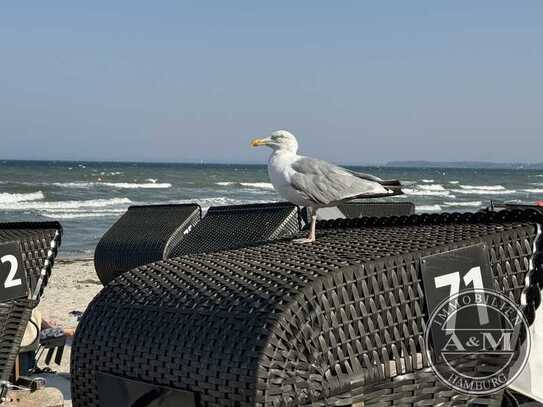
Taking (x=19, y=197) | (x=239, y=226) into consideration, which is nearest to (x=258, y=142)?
(x=239, y=226)

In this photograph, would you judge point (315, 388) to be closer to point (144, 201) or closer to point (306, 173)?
point (306, 173)

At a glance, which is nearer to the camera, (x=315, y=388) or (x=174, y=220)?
(x=315, y=388)

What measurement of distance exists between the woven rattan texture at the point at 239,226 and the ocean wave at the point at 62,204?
75.7 ft

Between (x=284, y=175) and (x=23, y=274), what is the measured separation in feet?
3.52

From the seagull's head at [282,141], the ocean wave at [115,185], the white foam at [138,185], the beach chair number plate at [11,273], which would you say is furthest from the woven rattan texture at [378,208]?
the white foam at [138,185]

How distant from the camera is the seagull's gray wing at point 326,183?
8.80 feet

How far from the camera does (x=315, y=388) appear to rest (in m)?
1.48

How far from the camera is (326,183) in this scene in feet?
8.94

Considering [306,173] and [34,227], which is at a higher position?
[306,173]

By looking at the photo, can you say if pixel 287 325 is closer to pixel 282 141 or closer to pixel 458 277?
pixel 458 277

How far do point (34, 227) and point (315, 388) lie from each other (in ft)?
6.74

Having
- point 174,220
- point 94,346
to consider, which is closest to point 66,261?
point 174,220

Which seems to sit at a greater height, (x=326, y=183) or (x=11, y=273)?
(x=326, y=183)

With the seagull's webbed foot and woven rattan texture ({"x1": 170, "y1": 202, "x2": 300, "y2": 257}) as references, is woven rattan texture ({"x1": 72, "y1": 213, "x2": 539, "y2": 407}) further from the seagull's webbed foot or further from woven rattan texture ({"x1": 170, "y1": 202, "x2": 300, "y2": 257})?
woven rattan texture ({"x1": 170, "y1": 202, "x2": 300, "y2": 257})
